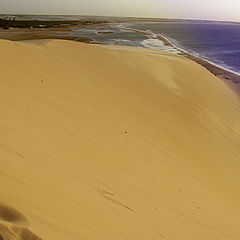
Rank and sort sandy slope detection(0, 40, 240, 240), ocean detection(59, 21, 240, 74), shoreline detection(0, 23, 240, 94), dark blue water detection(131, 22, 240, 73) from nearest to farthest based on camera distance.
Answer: sandy slope detection(0, 40, 240, 240)
shoreline detection(0, 23, 240, 94)
dark blue water detection(131, 22, 240, 73)
ocean detection(59, 21, 240, 74)

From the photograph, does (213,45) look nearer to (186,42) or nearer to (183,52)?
(186,42)

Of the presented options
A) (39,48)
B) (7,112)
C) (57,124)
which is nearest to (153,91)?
(39,48)

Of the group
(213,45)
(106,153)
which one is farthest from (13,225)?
(213,45)

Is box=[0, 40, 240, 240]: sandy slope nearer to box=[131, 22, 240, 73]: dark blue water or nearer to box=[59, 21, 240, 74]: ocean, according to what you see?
box=[59, 21, 240, 74]: ocean

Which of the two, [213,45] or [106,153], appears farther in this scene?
[213,45]

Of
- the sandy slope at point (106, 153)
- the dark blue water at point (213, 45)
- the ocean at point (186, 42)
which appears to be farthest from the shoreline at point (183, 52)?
the sandy slope at point (106, 153)

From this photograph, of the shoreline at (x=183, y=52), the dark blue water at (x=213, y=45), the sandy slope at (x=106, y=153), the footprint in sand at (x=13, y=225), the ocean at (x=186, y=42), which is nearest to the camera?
the footprint in sand at (x=13, y=225)

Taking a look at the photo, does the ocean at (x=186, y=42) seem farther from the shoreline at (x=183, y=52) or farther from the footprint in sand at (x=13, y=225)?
the footprint in sand at (x=13, y=225)

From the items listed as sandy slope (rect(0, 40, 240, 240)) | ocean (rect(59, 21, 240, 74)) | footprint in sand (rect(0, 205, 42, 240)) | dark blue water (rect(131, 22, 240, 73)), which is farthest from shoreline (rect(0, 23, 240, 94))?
footprint in sand (rect(0, 205, 42, 240))
